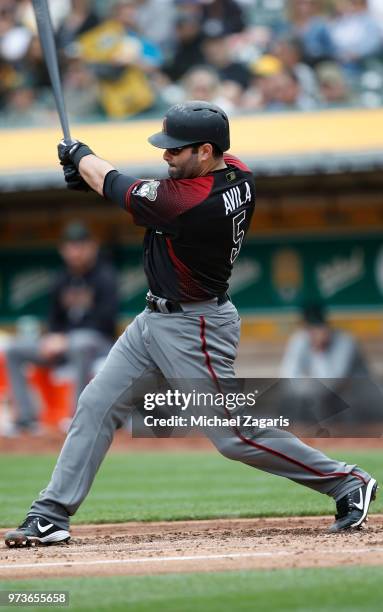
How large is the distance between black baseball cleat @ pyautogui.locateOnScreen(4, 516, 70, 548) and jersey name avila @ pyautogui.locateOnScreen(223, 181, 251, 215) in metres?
1.57

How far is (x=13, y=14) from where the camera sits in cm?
1488

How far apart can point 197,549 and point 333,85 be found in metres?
9.10

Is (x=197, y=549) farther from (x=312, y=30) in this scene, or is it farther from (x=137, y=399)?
(x=312, y=30)

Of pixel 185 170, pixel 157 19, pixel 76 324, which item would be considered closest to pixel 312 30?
pixel 157 19

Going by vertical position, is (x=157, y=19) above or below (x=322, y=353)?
above

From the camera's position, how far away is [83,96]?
13781mm

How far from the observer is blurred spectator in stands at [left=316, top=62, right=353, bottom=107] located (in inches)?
509

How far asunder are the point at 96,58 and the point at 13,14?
1.63 meters

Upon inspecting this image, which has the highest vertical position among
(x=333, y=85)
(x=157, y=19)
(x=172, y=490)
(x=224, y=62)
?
(x=157, y=19)

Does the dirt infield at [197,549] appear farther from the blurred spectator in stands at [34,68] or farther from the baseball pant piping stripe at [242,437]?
the blurred spectator in stands at [34,68]

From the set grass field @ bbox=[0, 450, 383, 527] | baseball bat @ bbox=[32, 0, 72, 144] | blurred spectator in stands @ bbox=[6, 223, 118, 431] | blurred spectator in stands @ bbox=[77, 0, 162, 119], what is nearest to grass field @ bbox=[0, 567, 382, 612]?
grass field @ bbox=[0, 450, 383, 527]

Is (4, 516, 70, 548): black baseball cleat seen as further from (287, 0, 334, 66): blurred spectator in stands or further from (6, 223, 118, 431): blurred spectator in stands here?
(287, 0, 334, 66): blurred spectator in stands

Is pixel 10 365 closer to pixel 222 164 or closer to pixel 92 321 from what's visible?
pixel 92 321

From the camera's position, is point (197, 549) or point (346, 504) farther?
point (346, 504)
